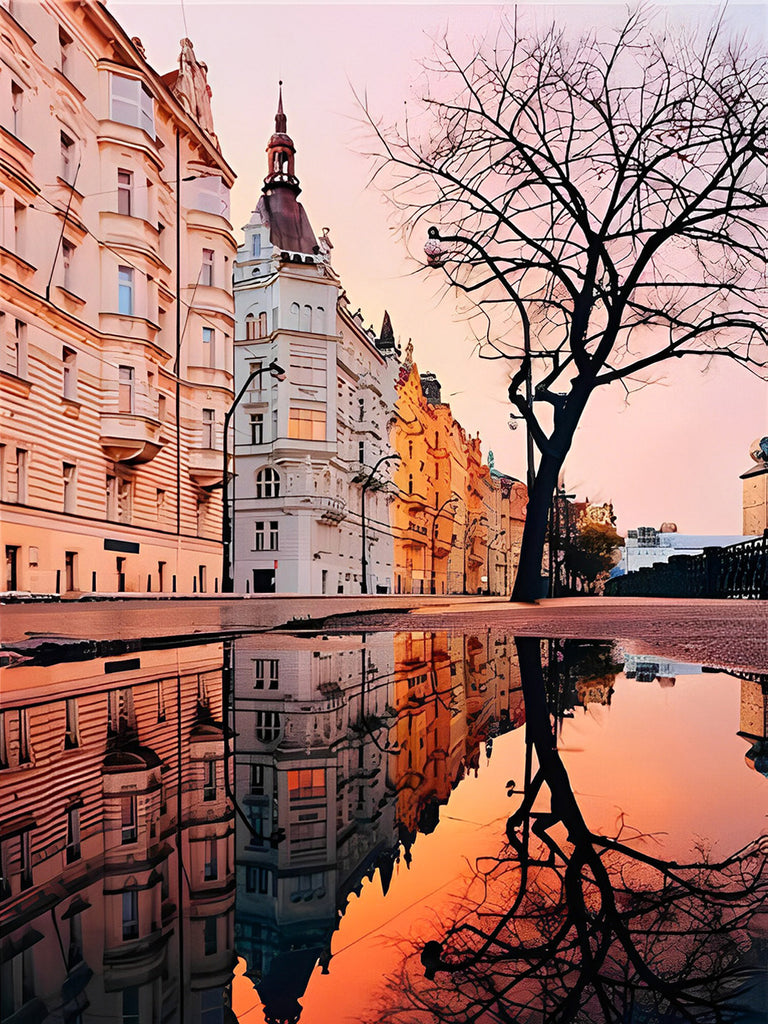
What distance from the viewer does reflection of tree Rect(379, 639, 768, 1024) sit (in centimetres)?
79

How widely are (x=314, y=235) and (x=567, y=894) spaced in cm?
5358

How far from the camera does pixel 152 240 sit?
27.8 metres

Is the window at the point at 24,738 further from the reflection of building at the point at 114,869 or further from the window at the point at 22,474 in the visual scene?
the window at the point at 22,474

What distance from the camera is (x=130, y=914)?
38.0 inches

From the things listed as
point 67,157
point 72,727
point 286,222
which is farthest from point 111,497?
point 286,222

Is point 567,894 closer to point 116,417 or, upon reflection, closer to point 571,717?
point 571,717

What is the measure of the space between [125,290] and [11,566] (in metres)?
10.5

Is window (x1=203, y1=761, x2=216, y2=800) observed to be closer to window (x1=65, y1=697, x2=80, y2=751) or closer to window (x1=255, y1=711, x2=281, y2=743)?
window (x1=255, y1=711, x2=281, y2=743)

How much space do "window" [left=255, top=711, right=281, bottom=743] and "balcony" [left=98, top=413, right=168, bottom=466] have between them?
24.7m

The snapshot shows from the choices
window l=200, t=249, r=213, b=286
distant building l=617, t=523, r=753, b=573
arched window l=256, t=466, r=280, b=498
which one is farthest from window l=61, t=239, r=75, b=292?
distant building l=617, t=523, r=753, b=573

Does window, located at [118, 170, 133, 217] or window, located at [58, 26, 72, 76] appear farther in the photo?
window, located at [118, 170, 133, 217]

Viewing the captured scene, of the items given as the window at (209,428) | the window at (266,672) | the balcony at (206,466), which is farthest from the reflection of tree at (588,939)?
the window at (209,428)

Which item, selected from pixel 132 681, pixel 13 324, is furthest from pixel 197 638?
pixel 13 324

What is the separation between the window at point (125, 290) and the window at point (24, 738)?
25882 mm
